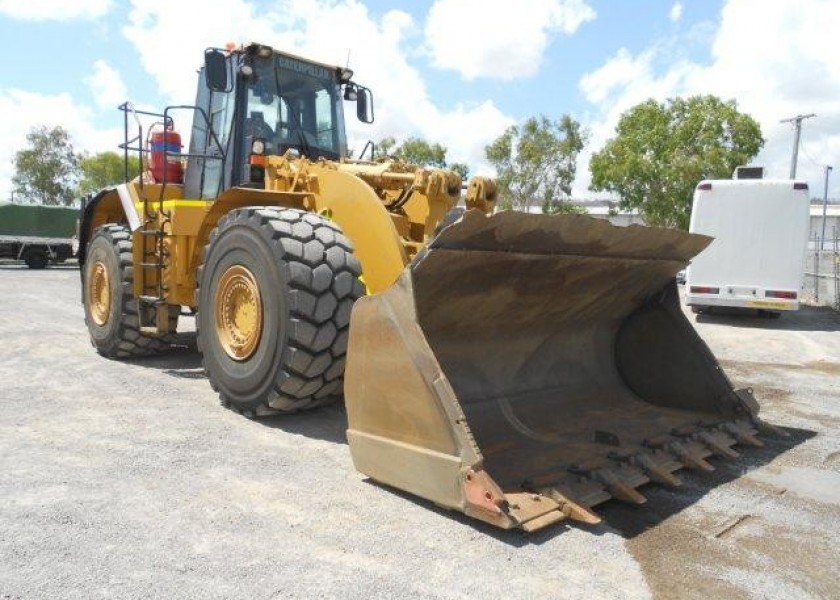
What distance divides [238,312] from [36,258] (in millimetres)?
25826

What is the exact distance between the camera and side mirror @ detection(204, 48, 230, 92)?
599 cm

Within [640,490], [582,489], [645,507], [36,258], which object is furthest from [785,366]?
[36,258]

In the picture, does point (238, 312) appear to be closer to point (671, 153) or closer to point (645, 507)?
point (645, 507)

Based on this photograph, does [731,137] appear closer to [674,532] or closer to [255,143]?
[255,143]

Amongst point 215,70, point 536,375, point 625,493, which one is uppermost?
point 215,70

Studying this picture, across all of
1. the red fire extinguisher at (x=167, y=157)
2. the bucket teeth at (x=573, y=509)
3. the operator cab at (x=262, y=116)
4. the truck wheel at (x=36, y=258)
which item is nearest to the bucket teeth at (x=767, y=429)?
the bucket teeth at (x=573, y=509)

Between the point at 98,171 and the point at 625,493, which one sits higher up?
the point at 98,171

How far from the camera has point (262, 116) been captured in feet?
21.5

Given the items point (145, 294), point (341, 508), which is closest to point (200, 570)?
point (341, 508)

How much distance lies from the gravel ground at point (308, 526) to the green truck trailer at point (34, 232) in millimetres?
24641

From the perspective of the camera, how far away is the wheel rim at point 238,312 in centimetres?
507

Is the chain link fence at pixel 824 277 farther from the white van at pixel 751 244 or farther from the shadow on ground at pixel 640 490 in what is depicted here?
the shadow on ground at pixel 640 490

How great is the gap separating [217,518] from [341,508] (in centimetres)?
60

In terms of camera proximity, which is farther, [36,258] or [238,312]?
[36,258]
